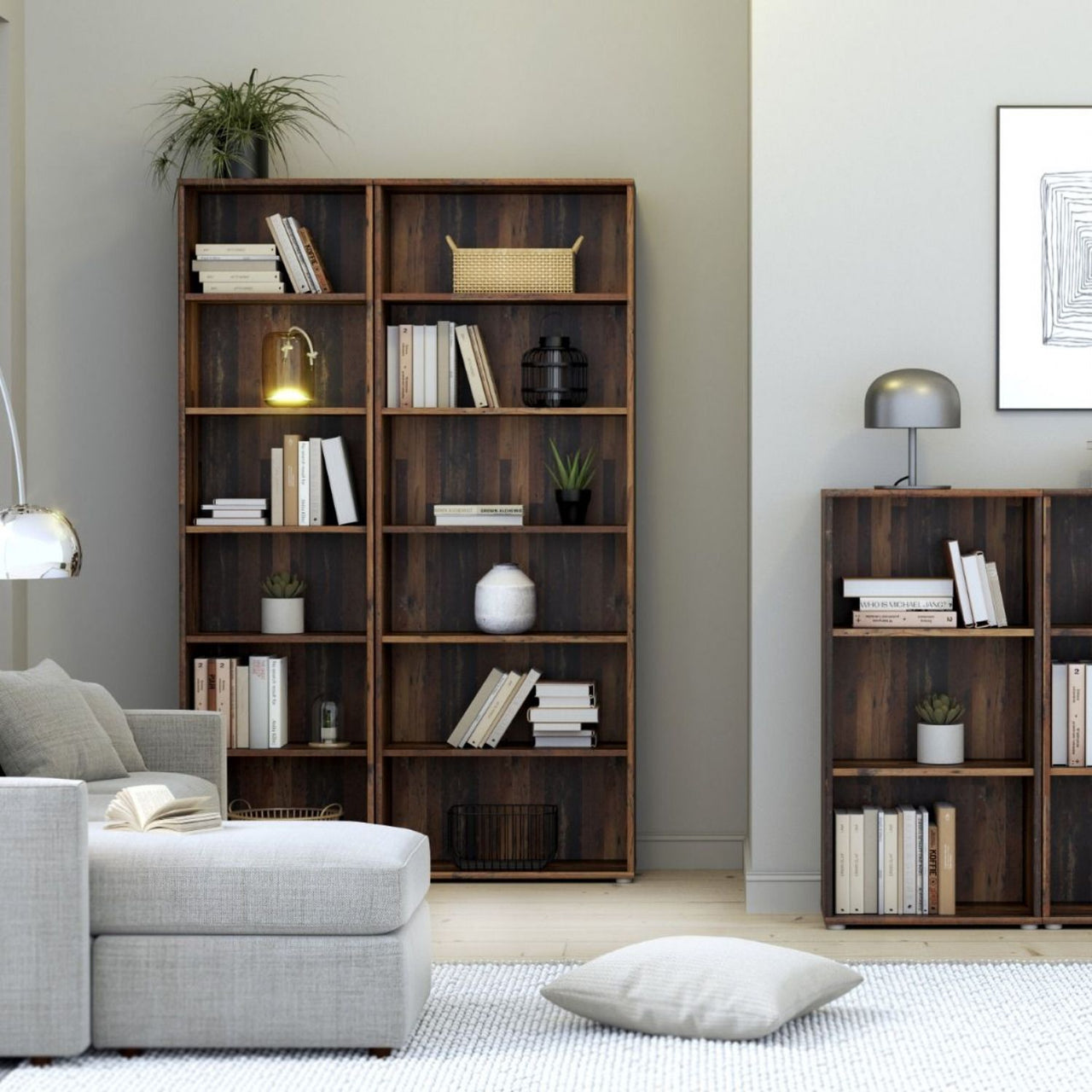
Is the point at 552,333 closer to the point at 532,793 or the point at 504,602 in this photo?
the point at 504,602

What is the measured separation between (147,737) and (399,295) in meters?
1.65

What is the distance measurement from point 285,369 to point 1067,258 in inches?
99.4

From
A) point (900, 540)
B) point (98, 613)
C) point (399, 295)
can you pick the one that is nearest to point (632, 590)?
point (900, 540)

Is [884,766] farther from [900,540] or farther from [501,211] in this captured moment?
[501,211]

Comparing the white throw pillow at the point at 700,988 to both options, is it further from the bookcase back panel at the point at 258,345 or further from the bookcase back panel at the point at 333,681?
the bookcase back panel at the point at 258,345

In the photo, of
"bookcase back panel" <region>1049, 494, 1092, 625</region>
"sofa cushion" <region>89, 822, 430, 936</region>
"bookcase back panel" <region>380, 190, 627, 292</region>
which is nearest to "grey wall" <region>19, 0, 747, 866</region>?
"bookcase back panel" <region>380, 190, 627, 292</region>

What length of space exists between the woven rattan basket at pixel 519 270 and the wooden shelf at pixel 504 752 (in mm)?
1536

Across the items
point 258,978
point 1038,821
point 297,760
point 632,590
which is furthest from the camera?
point 297,760

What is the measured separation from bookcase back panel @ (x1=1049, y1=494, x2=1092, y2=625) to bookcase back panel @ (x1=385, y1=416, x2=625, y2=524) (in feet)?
4.74

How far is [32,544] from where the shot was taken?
303 centimetres

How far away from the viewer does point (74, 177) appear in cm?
521

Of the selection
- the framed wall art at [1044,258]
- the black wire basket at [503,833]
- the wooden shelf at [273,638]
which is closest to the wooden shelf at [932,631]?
the framed wall art at [1044,258]

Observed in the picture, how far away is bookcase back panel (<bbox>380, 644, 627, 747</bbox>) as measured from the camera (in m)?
5.14

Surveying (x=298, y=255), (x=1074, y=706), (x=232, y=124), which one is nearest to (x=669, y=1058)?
(x=1074, y=706)
